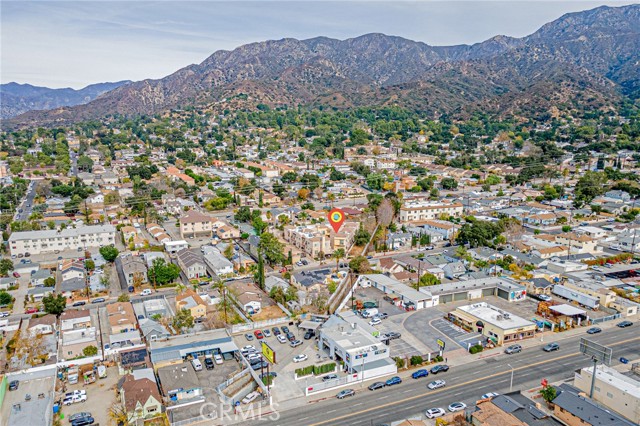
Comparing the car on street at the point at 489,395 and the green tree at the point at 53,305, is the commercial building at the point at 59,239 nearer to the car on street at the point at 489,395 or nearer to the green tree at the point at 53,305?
the green tree at the point at 53,305

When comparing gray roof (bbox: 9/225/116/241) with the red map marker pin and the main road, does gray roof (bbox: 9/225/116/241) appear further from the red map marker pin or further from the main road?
the main road

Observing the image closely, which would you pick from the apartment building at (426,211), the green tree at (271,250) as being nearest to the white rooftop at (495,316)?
the green tree at (271,250)

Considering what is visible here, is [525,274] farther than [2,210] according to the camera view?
No

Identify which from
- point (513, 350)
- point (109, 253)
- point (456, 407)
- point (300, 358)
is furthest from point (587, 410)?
point (109, 253)

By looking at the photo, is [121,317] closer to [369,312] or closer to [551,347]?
[369,312]

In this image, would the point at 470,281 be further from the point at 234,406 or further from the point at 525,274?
the point at 234,406

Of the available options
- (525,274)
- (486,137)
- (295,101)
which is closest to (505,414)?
(525,274)
